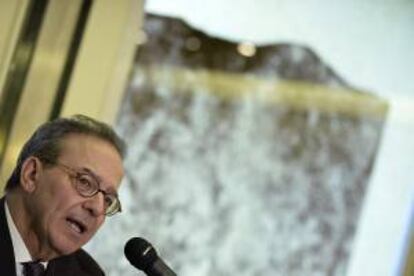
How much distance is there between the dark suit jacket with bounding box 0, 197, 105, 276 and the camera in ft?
5.66

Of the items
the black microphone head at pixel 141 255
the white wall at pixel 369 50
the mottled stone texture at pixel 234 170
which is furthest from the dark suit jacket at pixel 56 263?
the white wall at pixel 369 50

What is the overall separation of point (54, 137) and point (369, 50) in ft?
4.33

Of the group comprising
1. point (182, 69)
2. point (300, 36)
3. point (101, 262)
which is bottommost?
point (101, 262)

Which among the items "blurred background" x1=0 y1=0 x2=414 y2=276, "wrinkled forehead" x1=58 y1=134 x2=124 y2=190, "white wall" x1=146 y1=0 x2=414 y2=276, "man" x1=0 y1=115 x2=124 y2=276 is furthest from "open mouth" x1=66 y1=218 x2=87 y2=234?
"white wall" x1=146 y1=0 x2=414 y2=276

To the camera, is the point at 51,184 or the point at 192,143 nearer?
the point at 51,184

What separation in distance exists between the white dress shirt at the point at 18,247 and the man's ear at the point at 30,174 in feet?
0.25

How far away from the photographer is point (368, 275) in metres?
2.61

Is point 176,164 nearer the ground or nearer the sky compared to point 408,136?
nearer the ground

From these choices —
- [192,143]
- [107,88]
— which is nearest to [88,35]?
[107,88]

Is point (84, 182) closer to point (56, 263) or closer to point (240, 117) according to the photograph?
point (56, 263)

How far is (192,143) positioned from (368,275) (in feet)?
2.32

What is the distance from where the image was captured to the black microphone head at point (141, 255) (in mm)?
1650

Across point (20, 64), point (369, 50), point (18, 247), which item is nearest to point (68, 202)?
point (18, 247)

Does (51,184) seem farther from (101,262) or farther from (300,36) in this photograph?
(300,36)
